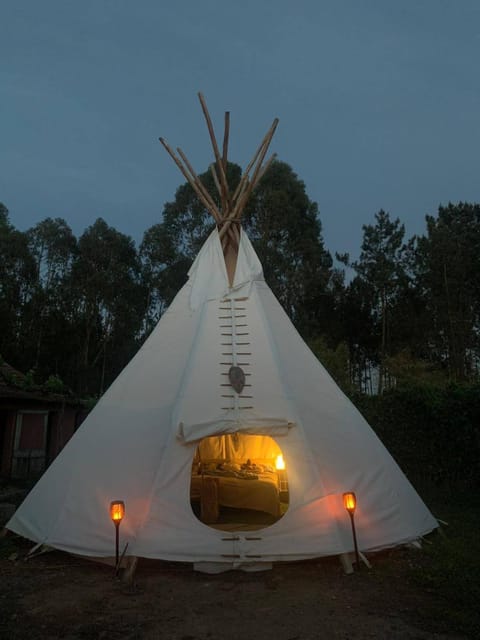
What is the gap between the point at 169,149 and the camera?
23.1 feet

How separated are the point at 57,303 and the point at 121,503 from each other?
20.3 m

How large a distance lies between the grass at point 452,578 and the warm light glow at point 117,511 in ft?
8.15

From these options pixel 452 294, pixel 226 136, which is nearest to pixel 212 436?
pixel 226 136

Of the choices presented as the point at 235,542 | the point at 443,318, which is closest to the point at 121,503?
the point at 235,542

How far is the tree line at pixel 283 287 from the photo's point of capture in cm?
1794

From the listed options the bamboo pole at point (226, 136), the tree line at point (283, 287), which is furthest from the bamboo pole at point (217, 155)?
the tree line at point (283, 287)

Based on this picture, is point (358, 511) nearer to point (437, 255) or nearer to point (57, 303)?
point (437, 255)

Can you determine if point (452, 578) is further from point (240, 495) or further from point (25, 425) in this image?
point (25, 425)

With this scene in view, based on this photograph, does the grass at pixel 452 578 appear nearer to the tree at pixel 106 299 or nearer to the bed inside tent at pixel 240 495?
the bed inside tent at pixel 240 495

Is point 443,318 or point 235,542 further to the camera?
point 443,318

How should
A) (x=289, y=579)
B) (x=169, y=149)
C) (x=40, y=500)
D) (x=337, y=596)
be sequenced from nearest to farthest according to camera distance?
(x=337, y=596), (x=289, y=579), (x=40, y=500), (x=169, y=149)

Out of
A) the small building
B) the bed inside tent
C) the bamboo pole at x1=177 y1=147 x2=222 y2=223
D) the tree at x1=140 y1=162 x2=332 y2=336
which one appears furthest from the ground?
the tree at x1=140 y1=162 x2=332 y2=336

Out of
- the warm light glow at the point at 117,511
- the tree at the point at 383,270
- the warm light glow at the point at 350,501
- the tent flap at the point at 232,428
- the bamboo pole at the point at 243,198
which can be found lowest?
the warm light glow at the point at 117,511

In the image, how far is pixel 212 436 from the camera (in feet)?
16.5
